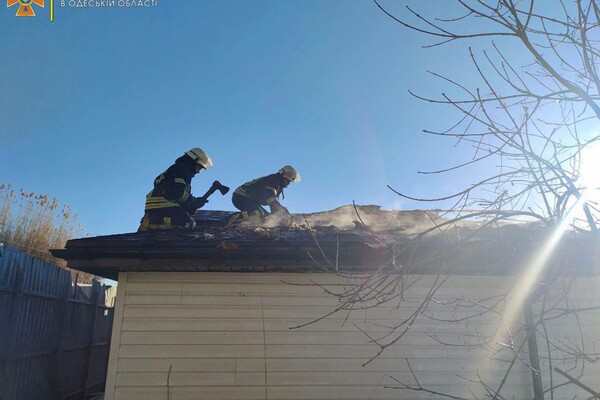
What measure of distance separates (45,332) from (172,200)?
10.7 ft

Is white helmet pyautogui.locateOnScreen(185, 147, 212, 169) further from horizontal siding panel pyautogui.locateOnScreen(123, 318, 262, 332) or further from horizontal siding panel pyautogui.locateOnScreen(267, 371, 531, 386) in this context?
horizontal siding panel pyautogui.locateOnScreen(267, 371, 531, 386)

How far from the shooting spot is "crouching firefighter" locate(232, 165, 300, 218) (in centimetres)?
759

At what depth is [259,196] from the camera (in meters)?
7.78

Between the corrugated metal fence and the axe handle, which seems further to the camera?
the axe handle

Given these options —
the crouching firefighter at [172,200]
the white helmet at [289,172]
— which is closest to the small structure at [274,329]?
the crouching firefighter at [172,200]

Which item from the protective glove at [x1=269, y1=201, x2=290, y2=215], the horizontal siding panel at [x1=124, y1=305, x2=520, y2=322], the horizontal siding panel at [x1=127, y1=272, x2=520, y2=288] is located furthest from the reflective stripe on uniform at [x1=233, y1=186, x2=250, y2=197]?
the horizontal siding panel at [x1=124, y1=305, x2=520, y2=322]

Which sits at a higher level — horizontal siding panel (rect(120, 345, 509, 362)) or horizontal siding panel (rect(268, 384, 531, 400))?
horizontal siding panel (rect(120, 345, 509, 362))

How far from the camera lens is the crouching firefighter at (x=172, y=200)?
656cm

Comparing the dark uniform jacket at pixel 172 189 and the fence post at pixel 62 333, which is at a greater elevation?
the dark uniform jacket at pixel 172 189

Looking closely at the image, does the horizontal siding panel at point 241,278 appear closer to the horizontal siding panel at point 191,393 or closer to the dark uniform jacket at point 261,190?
the horizontal siding panel at point 191,393

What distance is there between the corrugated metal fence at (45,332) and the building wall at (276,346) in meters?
2.47

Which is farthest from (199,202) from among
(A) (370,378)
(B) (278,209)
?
(A) (370,378)

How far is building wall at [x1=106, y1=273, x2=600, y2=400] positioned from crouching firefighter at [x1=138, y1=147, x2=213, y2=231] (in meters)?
1.49

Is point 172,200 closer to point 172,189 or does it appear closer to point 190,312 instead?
point 172,189
